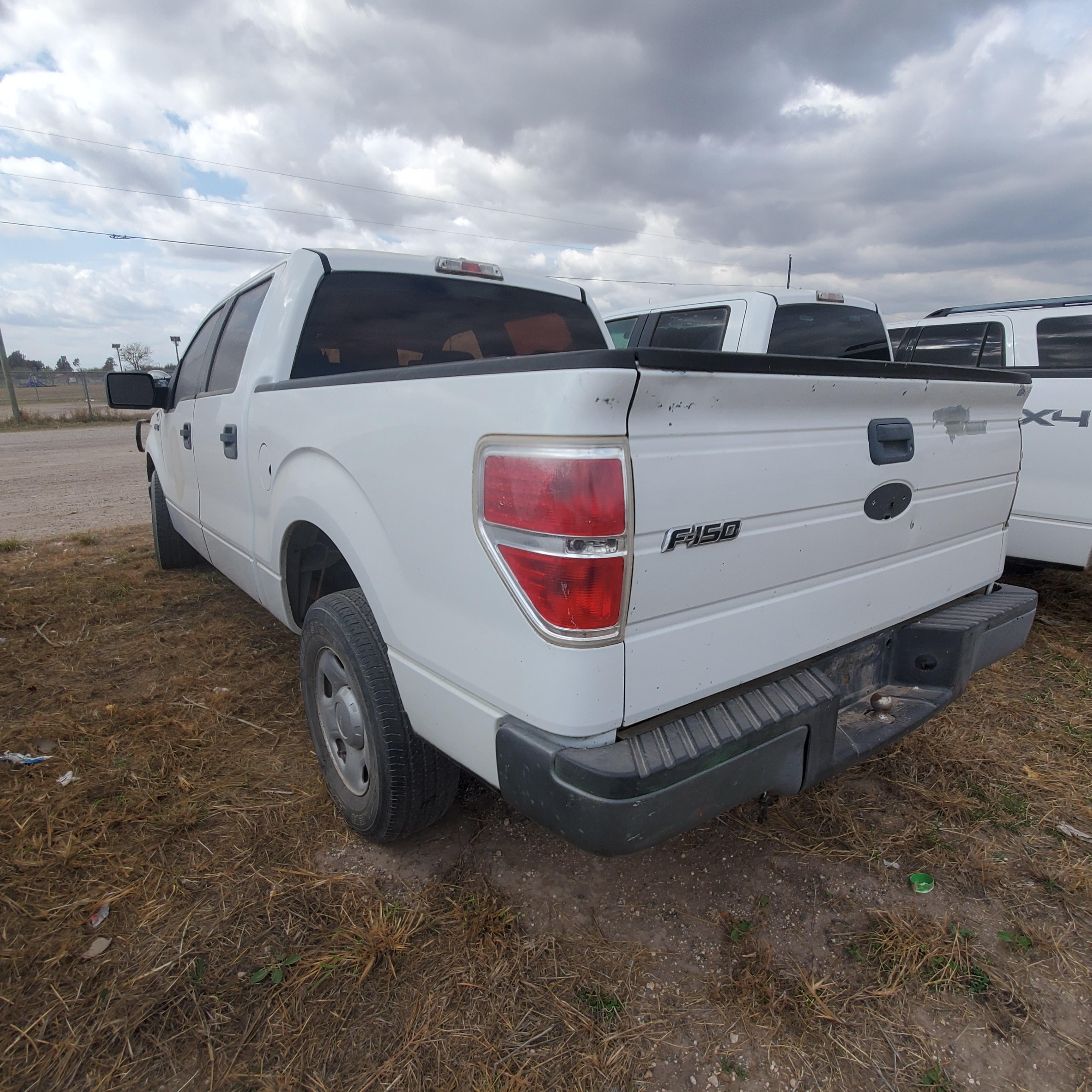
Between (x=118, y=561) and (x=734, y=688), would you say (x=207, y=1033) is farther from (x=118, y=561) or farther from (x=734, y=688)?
(x=118, y=561)

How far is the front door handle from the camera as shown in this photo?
307cm

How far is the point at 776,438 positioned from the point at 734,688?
0.65m

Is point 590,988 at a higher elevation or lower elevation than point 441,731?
lower

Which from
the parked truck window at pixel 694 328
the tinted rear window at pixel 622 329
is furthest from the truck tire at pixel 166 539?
the parked truck window at pixel 694 328

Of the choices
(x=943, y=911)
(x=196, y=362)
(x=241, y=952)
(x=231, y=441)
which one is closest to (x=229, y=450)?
(x=231, y=441)

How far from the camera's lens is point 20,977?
1.84 meters

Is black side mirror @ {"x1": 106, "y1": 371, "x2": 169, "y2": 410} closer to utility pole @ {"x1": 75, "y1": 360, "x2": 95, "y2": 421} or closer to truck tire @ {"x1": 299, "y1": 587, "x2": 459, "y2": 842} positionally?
truck tire @ {"x1": 299, "y1": 587, "x2": 459, "y2": 842}

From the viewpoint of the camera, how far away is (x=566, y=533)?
1.40 m

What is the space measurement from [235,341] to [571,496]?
9.33 ft

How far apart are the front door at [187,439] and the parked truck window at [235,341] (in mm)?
245

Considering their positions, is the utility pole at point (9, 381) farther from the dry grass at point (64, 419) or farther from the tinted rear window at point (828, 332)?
the tinted rear window at point (828, 332)

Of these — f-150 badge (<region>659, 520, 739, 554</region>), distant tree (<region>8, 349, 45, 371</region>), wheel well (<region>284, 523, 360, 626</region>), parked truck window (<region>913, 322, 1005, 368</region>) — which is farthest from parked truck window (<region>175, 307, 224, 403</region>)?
distant tree (<region>8, 349, 45, 371</region>)

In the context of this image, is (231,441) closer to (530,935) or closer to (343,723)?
(343,723)

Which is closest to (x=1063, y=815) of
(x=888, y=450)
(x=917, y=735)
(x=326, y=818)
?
(x=917, y=735)
